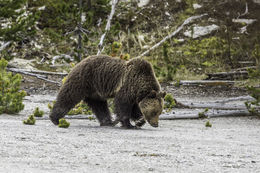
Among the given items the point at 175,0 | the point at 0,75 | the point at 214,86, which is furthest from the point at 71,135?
the point at 175,0

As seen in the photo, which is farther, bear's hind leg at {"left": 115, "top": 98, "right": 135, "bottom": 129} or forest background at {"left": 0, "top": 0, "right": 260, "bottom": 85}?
forest background at {"left": 0, "top": 0, "right": 260, "bottom": 85}

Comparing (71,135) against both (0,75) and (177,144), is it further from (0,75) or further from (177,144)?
(0,75)

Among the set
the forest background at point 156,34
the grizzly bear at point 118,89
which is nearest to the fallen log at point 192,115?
the grizzly bear at point 118,89

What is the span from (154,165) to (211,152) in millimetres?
1269

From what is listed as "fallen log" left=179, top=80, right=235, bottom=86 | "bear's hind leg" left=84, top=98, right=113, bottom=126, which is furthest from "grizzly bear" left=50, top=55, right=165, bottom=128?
"fallen log" left=179, top=80, right=235, bottom=86

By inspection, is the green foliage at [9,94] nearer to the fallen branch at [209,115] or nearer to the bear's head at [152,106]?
the fallen branch at [209,115]

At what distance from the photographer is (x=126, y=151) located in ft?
17.7

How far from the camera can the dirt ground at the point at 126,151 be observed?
441cm

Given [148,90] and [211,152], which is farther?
[148,90]

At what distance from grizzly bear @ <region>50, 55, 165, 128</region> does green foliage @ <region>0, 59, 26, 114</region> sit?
1872 mm

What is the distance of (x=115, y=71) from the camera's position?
27.9ft

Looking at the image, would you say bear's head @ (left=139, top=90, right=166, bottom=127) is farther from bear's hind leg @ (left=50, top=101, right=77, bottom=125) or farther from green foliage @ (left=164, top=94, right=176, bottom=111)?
green foliage @ (left=164, top=94, right=176, bottom=111)

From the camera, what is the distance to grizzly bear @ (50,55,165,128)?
322 inches

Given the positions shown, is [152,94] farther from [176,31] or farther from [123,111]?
[176,31]
